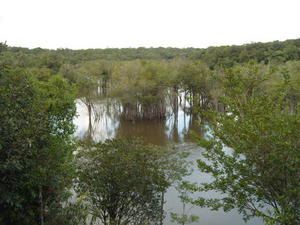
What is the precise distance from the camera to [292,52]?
5450 cm

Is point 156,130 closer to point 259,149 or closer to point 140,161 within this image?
point 140,161

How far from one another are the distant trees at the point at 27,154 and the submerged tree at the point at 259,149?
3.53 meters

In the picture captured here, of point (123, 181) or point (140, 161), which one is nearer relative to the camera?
point (123, 181)

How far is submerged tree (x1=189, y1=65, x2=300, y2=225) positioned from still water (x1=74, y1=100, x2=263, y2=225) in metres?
7.24

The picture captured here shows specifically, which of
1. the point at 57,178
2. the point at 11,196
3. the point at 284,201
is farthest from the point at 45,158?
the point at 284,201

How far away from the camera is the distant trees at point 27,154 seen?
5.95 meters

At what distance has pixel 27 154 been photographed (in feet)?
20.0

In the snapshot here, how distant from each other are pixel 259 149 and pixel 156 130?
27.4 m

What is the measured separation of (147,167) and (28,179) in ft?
15.8

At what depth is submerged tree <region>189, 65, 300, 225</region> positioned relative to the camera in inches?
307

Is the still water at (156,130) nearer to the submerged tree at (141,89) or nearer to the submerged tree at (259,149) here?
the submerged tree at (141,89)

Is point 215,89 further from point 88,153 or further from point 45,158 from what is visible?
point 45,158

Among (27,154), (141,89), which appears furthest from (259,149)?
(141,89)

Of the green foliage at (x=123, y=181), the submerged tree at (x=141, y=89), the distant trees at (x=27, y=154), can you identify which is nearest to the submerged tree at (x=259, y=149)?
the green foliage at (x=123, y=181)
